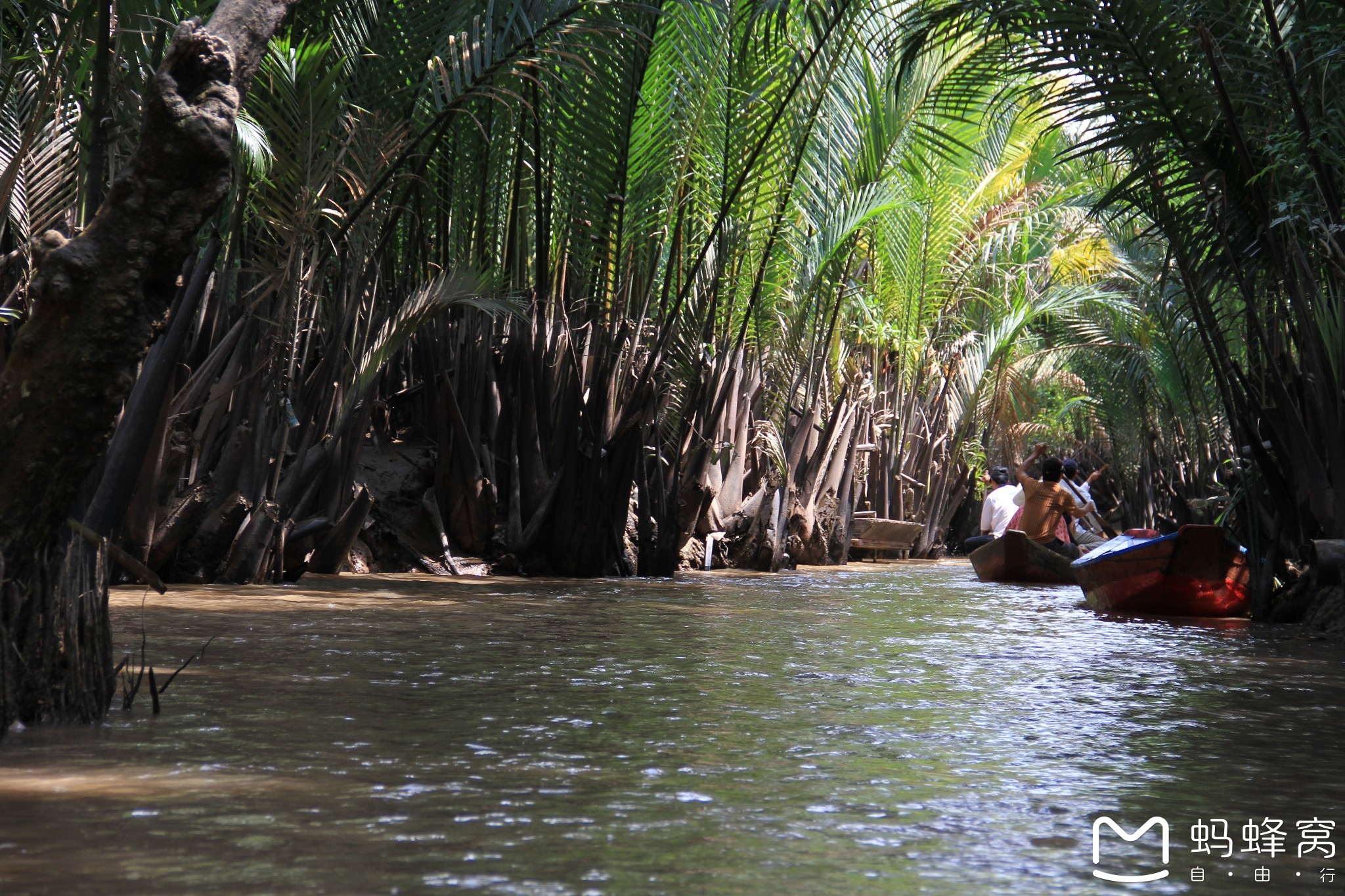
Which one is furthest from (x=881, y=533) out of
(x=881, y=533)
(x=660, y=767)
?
(x=660, y=767)

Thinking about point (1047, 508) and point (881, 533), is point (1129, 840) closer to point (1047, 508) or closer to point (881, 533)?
point (1047, 508)

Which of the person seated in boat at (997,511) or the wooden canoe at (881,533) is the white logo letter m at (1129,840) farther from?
the wooden canoe at (881,533)

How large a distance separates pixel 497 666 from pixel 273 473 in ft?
12.4

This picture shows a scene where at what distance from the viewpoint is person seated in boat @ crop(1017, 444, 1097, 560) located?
12.7m

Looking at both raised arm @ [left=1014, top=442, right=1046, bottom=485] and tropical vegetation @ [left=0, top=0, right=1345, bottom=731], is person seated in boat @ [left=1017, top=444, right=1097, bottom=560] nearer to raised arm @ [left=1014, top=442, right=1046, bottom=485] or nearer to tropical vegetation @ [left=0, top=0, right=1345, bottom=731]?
raised arm @ [left=1014, top=442, right=1046, bottom=485]

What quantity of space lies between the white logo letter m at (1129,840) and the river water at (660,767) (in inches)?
0.7

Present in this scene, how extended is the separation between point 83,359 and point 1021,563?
33.1 feet

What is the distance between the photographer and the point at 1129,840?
2.44 meters

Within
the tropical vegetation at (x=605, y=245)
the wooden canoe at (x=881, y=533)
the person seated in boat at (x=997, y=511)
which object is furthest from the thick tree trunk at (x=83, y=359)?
the wooden canoe at (x=881, y=533)

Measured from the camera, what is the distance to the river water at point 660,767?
217 centimetres

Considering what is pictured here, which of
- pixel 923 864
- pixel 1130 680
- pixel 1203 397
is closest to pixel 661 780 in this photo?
pixel 923 864

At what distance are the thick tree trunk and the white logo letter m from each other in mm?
2299

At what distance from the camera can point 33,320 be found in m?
3.12

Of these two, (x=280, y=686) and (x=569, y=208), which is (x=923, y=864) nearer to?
(x=280, y=686)
